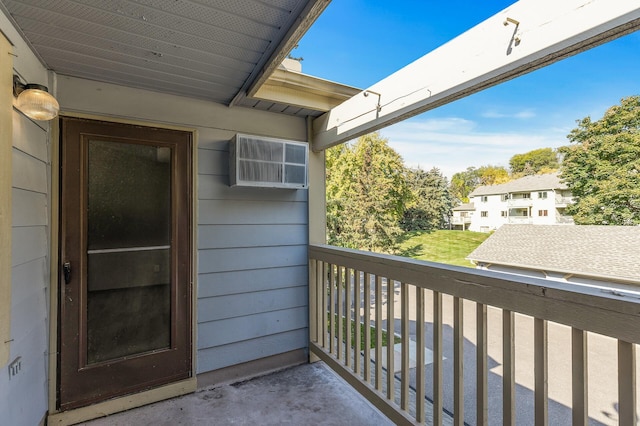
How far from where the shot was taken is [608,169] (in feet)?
4.04

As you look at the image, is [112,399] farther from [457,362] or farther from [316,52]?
[316,52]

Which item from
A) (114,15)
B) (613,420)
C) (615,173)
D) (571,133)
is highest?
(114,15)

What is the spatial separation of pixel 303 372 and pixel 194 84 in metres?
2.42

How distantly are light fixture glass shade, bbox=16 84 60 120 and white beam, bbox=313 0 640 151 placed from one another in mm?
1798

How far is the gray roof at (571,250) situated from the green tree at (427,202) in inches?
33.6

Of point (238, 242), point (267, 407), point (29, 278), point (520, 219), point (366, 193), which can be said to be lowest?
point (267, 407)

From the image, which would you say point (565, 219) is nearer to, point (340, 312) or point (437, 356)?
point (437, 356)

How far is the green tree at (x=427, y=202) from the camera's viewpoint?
8.73ft

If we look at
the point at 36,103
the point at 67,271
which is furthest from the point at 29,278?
the point at 36,103

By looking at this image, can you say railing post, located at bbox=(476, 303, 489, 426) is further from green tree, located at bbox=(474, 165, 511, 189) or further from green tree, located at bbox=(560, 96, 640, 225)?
green tree, located at bbox=(474, 165, 511, 189)

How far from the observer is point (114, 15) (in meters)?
1.43

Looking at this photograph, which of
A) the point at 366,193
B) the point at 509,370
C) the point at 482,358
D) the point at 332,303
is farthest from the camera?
the point at 366,193

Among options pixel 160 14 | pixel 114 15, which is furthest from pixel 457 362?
pixel 114 15

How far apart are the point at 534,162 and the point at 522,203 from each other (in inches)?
10.7
